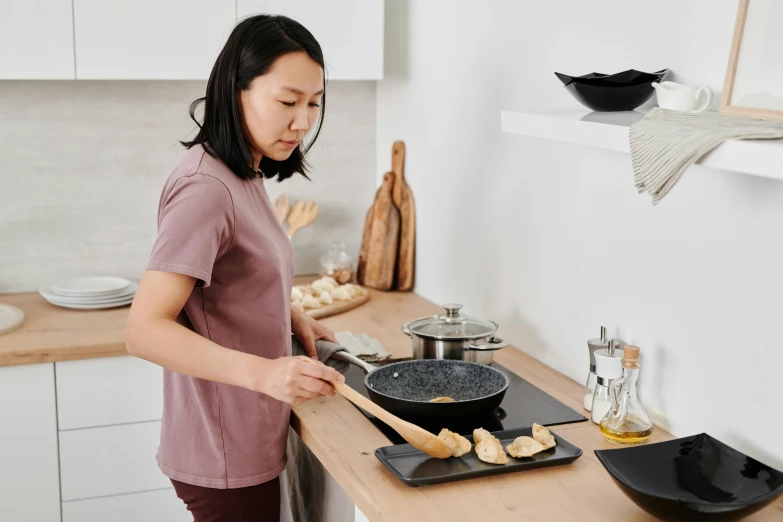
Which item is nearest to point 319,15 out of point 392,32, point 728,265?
point 392,32

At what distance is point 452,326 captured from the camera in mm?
2023

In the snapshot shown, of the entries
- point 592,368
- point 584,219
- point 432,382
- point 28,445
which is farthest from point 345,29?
point 28,445

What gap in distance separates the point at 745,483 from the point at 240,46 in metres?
1.09

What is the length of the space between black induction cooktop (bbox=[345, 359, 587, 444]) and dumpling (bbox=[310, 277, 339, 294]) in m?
0.73

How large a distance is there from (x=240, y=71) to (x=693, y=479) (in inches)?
39.6

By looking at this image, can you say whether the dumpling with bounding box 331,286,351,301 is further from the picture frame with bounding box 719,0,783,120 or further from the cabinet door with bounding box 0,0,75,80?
the picture frame with bounding box 719,0,783,120

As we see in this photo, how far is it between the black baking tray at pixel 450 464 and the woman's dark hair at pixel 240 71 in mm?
559

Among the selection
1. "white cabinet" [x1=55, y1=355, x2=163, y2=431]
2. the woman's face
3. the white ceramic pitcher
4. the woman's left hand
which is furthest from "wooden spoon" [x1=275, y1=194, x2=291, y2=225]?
the white ceramic pitcher

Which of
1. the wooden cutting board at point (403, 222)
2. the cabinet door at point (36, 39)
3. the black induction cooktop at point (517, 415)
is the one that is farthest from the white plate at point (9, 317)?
the wooden cutting board at point (403, 222)

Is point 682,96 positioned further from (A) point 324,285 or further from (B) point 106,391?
(B) point 106,391

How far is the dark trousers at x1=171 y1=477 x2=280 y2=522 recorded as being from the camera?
168 centimetres

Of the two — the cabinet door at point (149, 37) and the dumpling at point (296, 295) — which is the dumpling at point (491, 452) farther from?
the cabinet door at point (149, 37)

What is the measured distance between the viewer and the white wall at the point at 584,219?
148 cm

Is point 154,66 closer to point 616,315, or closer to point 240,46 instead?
point 240,46
